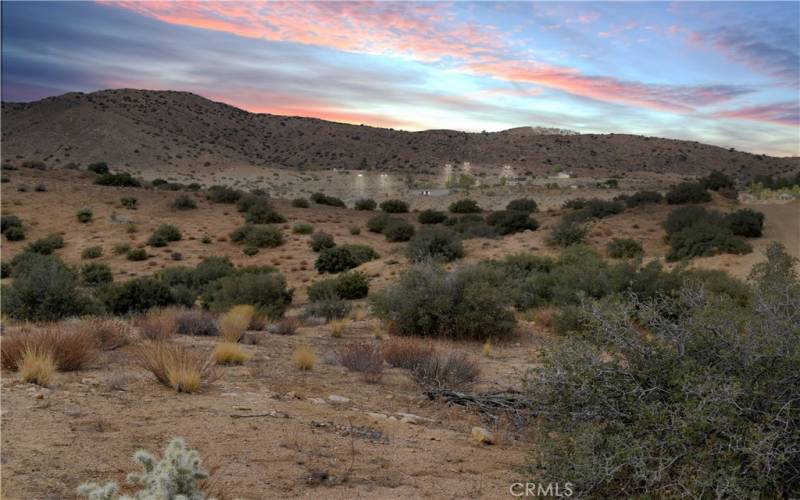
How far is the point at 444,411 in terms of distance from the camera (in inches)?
299

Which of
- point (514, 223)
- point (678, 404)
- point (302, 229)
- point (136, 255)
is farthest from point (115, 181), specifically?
point (678, 404)

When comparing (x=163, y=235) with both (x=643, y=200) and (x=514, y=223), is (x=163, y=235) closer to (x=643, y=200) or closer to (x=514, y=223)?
(x=514, y=223)

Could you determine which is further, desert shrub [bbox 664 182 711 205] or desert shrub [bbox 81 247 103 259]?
desert shrub [bbox 664 182 711 205]

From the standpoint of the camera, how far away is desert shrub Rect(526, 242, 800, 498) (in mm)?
3928

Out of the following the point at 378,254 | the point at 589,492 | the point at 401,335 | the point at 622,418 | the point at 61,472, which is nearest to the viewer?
the point at 589,492

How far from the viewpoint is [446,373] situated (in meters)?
8.84

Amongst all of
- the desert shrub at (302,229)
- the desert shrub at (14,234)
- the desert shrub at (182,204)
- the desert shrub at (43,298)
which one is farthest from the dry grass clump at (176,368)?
the desert shrub at (182,204)

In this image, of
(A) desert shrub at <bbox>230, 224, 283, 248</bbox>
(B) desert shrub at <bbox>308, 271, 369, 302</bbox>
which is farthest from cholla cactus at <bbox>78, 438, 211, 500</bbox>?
(A) desert shrub at <bbox>230, 224, 283, 248</bbox>

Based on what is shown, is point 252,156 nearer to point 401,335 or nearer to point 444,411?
point 401,335

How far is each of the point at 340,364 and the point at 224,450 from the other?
4434mm

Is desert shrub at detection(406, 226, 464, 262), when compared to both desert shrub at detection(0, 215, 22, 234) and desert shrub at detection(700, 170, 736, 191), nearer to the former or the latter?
desert shrub at detection(0, 215, 22, 234)

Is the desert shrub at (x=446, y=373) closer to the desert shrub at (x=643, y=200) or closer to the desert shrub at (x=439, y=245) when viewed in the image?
the desert shrub at (x=439, y=245)

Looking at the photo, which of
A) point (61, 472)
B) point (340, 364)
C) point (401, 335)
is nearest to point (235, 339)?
point (340, 364)

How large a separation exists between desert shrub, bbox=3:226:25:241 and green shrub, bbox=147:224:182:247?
21.1ft
